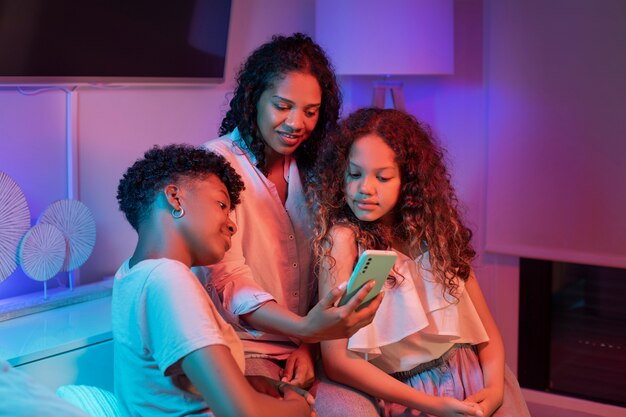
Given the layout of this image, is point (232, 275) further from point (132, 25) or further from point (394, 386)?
point (132, 25)

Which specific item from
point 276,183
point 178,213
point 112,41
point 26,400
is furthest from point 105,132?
point 26,400

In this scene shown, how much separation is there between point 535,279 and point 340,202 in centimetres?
148

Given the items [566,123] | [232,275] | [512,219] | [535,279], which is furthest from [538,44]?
[232,275]

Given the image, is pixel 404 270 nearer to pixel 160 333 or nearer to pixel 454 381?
pixel 454 381

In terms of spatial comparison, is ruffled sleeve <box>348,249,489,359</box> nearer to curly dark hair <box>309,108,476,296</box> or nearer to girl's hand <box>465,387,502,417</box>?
curly dark hair <box>309,108,476,296</box>

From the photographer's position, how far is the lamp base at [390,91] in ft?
10.3

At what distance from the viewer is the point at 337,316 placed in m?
1.62

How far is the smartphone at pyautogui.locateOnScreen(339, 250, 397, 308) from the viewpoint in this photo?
59.9 inches

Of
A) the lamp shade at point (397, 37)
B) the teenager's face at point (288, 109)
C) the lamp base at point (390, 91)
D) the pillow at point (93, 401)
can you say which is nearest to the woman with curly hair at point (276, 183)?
the teenager's face at point (288, 109)

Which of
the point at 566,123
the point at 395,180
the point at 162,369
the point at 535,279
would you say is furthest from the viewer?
the point at 535,279

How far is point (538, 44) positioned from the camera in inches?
120

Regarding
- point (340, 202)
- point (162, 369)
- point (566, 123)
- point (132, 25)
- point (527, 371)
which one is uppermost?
point (132, 25)

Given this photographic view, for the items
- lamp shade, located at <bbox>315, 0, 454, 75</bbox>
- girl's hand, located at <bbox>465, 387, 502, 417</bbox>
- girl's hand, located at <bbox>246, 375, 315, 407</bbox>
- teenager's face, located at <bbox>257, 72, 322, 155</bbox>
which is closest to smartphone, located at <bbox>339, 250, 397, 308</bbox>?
girl's hand, located at <bbox>246, 375, 315, 407</bbox>

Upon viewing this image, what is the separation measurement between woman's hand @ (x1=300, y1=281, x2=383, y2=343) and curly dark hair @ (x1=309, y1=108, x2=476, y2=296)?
0.28 m
